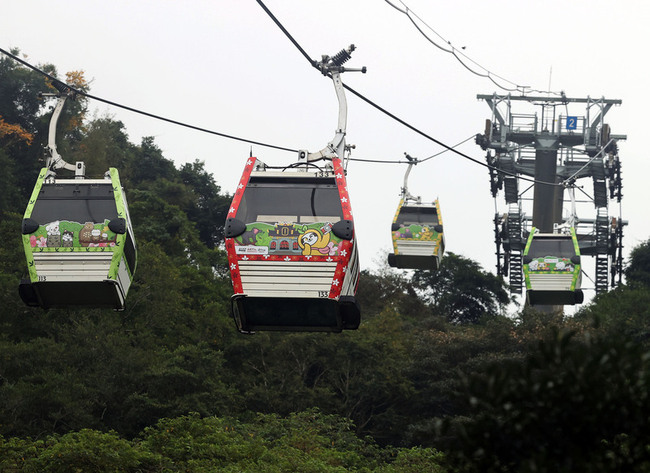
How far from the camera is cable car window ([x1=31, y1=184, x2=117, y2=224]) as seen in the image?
54.7 feet

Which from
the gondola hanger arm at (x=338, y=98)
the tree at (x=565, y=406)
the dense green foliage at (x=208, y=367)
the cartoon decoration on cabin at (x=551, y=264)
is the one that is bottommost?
the dense green foliage at (x=208, y=367)

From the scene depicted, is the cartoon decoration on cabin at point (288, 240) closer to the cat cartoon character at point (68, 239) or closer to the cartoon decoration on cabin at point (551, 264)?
the cat cartoon character at point (68, 239)

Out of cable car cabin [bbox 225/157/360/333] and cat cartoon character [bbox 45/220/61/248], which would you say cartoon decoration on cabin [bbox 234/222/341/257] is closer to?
cable car cabin [bbox 225/157/360/333]

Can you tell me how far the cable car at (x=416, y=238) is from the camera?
88.3 ft

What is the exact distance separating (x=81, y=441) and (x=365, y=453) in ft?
32.2

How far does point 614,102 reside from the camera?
53.1 m

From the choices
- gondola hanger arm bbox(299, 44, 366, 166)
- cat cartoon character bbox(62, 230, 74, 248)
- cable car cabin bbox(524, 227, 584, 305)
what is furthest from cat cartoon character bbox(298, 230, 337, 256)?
cable car cabin bbox(524, 227, 584, 305)

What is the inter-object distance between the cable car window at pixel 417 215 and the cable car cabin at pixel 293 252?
12.0 metres

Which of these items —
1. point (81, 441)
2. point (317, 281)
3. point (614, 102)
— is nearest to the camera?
point (317, 281)

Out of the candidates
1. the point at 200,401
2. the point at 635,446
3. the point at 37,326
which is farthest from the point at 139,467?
the point at 635,446

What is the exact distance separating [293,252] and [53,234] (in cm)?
372

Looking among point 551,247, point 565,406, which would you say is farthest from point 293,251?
point 551,247

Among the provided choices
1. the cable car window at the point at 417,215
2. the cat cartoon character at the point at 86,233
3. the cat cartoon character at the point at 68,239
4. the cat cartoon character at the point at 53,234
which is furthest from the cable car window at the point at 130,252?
the cable car window at the point at 417,215

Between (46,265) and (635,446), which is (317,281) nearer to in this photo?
(46,265)
